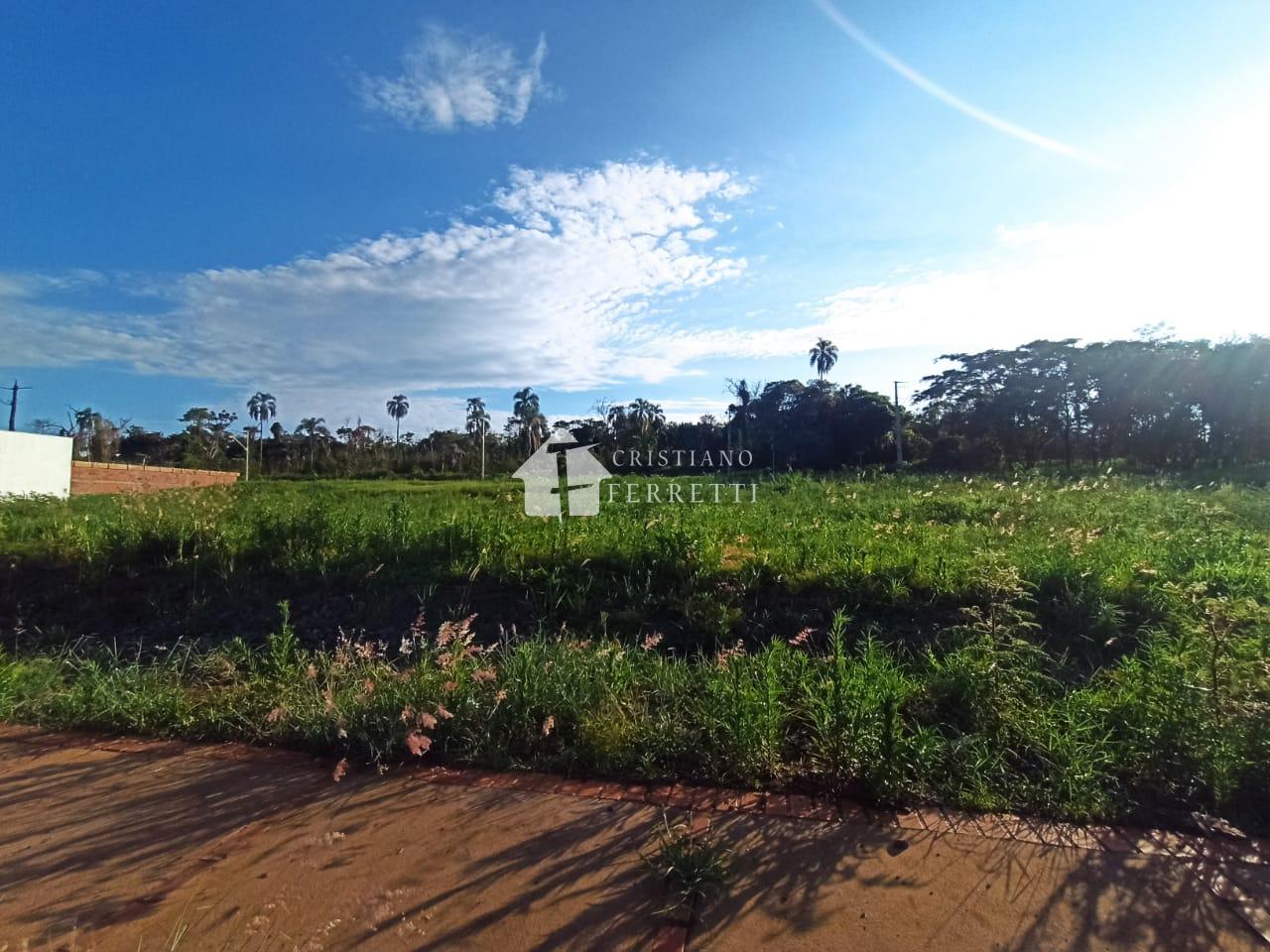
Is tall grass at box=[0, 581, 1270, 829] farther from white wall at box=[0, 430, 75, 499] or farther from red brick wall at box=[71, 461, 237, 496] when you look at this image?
white wall at box=[0, 430, 75, 499]

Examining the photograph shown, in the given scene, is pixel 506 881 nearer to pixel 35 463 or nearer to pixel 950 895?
pixel 950 895

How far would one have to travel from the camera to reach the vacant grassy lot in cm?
257

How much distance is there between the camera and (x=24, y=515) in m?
8.80

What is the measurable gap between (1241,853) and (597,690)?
7.57ft

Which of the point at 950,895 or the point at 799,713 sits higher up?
the point at 799,713

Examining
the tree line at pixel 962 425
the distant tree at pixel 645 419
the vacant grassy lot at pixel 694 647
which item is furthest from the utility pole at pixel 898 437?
the vacant grassy lot at pixel 694 647

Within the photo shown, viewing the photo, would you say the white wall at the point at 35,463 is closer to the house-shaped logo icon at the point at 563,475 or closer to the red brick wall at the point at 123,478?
the red brick wall at the point at 123,478

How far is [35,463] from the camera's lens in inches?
781

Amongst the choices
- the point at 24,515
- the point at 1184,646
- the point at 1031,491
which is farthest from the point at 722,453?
the point at 1184,646

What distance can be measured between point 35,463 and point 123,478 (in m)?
4.22

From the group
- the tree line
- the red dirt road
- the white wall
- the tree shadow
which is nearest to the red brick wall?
the white wall

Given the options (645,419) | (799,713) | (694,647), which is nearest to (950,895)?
(799,713)

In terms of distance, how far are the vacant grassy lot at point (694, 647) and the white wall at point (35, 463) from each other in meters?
16.4

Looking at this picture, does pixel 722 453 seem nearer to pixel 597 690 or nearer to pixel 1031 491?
pixel 1031 491
